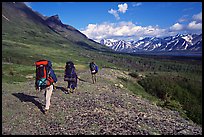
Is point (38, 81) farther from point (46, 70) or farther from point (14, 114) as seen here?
point (14, 114)

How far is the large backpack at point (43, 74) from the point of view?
51.4ft

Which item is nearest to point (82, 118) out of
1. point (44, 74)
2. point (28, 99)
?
point (44, 74)

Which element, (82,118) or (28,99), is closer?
(82,118)

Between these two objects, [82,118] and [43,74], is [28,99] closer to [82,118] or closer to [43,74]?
[43,74]

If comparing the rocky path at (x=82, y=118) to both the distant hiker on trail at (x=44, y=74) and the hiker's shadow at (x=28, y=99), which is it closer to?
the hiker's shadow at (x=28, y=99)

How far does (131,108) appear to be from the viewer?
762 inches

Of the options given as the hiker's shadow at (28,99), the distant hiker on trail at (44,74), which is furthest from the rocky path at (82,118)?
the distant hiker on trail at (44,74)

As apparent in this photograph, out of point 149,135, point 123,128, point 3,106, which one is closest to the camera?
point 149,135

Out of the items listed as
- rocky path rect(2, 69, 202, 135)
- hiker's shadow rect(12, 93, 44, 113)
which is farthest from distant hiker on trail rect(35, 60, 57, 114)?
hiker's shadow rect(12, 93, 44, 113)

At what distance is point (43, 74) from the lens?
51.9 feet

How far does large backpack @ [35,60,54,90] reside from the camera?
15.7 m

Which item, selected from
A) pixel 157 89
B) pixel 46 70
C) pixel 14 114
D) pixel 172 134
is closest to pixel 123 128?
pixel 172 134

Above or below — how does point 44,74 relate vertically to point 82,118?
above

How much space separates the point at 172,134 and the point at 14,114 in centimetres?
943
